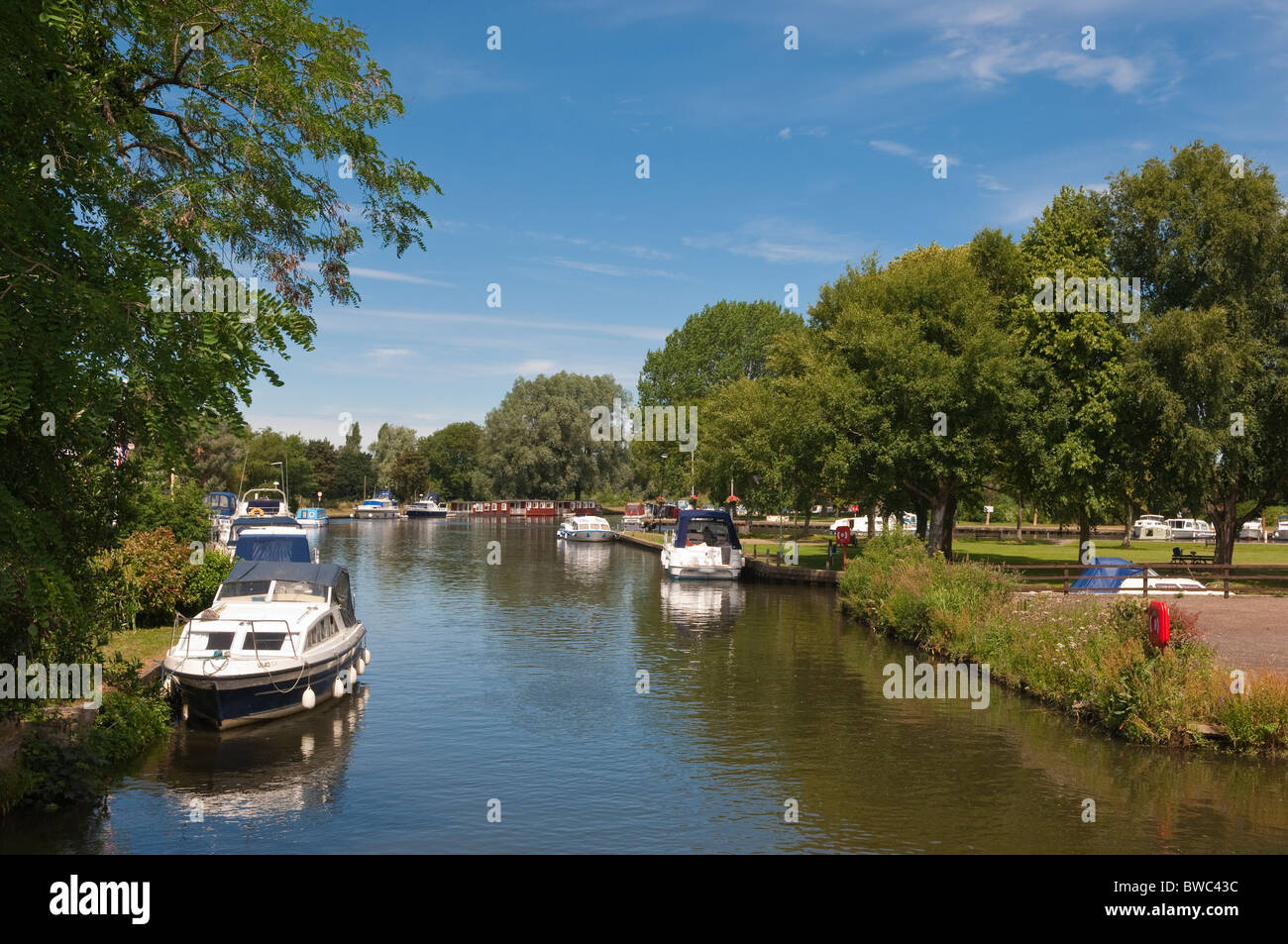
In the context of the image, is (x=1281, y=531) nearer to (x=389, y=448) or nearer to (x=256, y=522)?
(x=256, y=522)

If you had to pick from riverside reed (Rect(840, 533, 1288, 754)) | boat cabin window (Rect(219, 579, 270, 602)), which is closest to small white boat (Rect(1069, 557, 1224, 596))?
riverside reed (Rect(840, 533, 1288, 754))

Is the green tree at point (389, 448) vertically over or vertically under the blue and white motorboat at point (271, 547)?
over

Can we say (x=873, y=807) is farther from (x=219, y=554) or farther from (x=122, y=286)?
(x=219, y=554)

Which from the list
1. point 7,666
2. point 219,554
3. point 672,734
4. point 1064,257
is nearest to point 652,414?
point 1064,257

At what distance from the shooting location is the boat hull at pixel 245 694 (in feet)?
64.7

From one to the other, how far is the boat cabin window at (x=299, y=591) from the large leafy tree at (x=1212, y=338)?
3094 centimetres

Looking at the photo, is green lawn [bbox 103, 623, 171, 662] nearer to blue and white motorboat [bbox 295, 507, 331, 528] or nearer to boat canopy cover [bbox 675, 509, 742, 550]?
boat canopy cover [bbox 675, 509, 742, 550]

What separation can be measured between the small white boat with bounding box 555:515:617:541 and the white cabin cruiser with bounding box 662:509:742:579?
32171 millimetres

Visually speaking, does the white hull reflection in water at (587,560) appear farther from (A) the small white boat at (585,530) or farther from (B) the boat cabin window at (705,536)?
(B) the boat cabin window at (705,536)

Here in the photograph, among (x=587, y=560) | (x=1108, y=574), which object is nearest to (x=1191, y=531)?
(x=587, y=560)

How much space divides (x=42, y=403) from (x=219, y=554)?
2458 centimetres

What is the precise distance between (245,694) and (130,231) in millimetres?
11640

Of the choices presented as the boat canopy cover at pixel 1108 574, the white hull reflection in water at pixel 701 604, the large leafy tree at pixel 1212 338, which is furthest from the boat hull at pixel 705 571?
the boat canopy cover at pixel 1108 574
